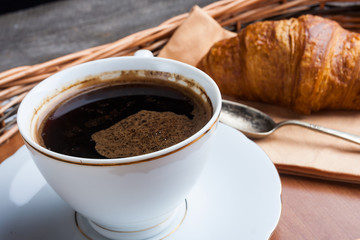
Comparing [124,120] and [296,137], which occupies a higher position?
[124,120]

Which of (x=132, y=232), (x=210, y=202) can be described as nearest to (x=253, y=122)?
(x=210, y=202)

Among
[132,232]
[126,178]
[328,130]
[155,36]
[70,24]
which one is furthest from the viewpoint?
[70,24]

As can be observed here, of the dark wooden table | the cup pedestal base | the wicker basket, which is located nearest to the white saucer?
Answer: the cup pedestal base

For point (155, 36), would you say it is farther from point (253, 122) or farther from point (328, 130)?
point (328, 130)

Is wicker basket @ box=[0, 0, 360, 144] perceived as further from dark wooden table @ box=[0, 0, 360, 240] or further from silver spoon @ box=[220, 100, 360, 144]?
dark wooden table @ box=[0, 0, 360, 240]

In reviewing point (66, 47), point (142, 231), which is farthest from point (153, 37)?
point (66, 47)

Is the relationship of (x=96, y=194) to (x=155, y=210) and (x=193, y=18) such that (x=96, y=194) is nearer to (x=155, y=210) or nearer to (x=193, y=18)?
(x=155, y=210)
